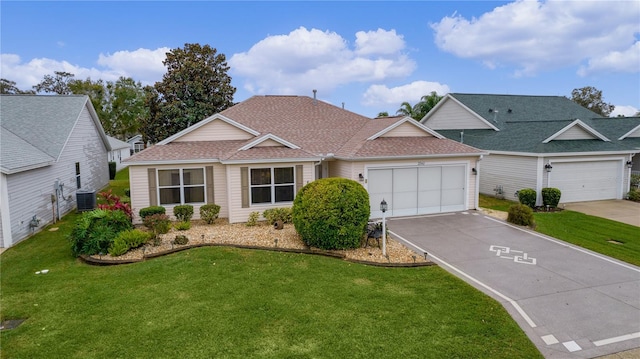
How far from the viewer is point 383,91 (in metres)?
31.0

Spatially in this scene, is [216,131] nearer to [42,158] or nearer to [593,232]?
[42,158]

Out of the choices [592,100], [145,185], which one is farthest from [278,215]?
[592,100]

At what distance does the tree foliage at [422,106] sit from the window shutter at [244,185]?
901 inches

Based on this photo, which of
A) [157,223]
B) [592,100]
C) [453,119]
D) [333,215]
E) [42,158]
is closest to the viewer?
[333,215]

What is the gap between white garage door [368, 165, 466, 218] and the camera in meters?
15.4

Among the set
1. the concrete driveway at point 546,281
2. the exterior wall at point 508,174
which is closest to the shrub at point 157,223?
the concrete driveway at point 546,281

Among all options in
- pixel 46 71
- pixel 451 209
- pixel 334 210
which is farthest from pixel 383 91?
pixel 46 71

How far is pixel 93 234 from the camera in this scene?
10711 mm

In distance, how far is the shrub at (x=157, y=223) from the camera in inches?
468

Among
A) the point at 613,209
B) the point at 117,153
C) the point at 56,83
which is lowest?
A: the point at 613,209

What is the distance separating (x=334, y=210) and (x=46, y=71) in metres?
63.3

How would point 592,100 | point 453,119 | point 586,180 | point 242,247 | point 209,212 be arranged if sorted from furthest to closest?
point 592,100 < point 453,119 < point 586,180 < point 209,212 < point 242,247

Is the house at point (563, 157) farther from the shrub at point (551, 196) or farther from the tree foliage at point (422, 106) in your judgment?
the tree foliage at point (422, 106)

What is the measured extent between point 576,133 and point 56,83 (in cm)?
6607
